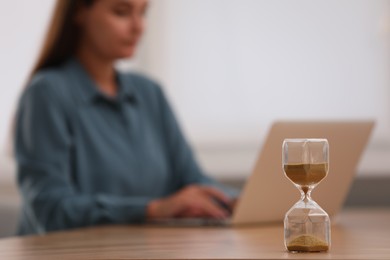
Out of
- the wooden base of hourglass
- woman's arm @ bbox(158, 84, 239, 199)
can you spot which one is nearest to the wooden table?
the wooden base of hourglass

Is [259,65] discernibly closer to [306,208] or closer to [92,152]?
[92,152]

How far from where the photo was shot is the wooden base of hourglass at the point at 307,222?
1.58m

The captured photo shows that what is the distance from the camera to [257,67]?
4.54 meters

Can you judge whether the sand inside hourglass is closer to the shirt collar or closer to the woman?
the woman

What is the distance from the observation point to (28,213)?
2986mm

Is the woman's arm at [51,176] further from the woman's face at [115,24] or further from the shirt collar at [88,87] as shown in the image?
the woman's face at [115,24]

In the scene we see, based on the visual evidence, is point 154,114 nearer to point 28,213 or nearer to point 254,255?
point 28,213

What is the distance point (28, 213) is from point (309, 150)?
1583mm

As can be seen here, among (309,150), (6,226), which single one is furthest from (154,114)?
(309,150)

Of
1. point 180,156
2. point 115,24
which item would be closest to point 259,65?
point 180,156

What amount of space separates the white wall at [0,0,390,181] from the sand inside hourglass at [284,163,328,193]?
112 inches

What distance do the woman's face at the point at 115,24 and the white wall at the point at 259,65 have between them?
1383mm

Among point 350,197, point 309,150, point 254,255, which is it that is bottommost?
point 350,197

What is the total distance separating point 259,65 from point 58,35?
1.56 m
